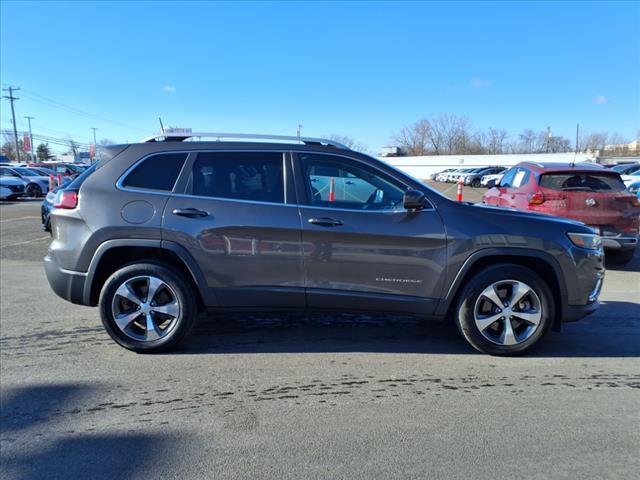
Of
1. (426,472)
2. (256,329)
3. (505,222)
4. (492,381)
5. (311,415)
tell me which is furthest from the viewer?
(256,329)

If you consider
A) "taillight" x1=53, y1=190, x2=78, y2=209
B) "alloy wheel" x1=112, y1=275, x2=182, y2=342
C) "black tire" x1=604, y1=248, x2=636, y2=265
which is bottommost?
"black tire" x1=604, y1=248, x2=636, y2=265

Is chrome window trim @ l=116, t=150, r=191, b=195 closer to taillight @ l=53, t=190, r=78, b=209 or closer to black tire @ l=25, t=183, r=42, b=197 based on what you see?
taillight @ l=53, t=190, r=78, b=209

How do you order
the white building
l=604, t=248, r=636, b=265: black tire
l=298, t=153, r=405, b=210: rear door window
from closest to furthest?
l=298, t=153, r=405, b=210: rear door window → l=604, t=248, r=636, b=265: black tire → the white building

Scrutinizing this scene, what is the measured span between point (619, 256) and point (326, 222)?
265 inches

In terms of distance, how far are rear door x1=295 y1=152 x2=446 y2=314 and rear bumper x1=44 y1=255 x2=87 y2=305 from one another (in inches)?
79.6

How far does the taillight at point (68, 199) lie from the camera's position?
12.9ft

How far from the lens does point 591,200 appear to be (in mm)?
7160

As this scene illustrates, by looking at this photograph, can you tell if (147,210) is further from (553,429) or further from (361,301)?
(553,429)

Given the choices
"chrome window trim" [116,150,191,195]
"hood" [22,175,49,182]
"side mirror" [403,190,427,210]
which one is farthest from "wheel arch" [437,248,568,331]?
"hood" [22,175,49,182]

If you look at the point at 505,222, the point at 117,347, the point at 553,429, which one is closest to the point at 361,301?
the point at 505,222

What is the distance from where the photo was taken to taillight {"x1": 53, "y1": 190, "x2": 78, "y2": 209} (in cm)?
395

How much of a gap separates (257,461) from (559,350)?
3061mm

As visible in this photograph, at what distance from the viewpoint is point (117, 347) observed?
4.16 metres

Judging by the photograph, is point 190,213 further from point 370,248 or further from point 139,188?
point 370,248
